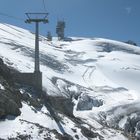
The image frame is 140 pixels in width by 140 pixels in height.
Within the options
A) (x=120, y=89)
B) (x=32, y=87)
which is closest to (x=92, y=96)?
(x=120, y=89)

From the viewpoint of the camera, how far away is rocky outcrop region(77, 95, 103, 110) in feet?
215

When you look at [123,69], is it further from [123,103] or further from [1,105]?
[1,105]

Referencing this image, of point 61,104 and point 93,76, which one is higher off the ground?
point 61,104

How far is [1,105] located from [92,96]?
38.2 metres

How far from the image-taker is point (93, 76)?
9688 centimetres

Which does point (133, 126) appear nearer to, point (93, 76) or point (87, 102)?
point (87, 102)

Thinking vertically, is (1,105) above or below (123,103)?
above

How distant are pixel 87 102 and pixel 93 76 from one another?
29.4 meters

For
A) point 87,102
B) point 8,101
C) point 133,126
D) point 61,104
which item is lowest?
point 87,102

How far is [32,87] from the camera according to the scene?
47219mm

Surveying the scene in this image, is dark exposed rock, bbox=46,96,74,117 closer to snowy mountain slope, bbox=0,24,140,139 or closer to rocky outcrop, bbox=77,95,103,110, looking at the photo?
snowy mountain slope, bbox=0,24,140,139

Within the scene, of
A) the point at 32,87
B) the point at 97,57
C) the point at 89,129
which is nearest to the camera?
the point at 89,129

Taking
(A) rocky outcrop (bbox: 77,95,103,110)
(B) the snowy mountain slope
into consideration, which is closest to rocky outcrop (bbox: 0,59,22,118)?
(B) the snowy mountain slope

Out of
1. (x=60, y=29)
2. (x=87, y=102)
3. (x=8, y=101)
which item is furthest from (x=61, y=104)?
(x=60, y=29)
